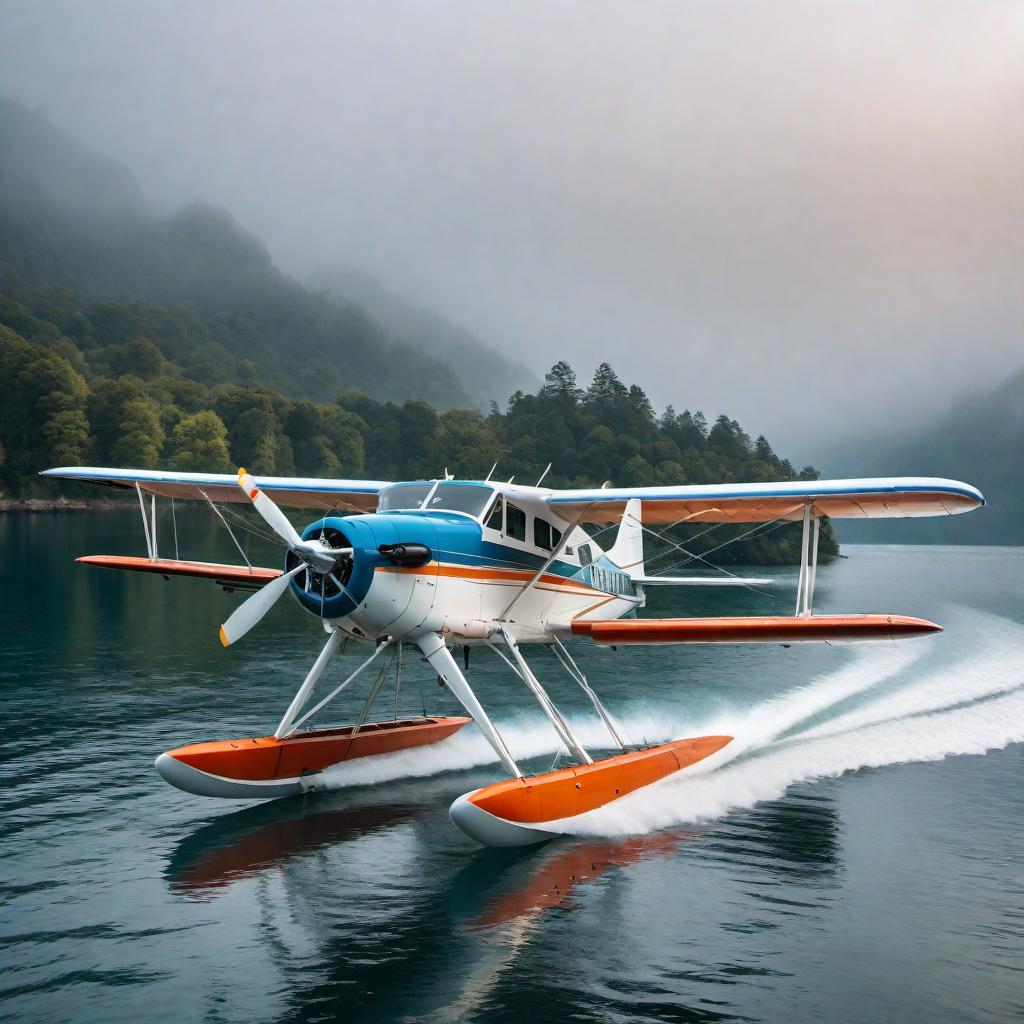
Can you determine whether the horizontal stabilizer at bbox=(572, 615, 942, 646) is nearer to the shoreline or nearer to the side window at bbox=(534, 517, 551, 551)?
the side window at bbox=(534, 517, 551, 551)

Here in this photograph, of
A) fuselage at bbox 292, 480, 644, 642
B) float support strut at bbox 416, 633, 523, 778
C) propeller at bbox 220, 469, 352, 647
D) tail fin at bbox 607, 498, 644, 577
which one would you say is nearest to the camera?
propeller at bbox 220, 469, 352, 647

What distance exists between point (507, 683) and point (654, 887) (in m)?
13.8

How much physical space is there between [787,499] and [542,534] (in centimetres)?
325

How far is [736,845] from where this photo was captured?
38.2 ft

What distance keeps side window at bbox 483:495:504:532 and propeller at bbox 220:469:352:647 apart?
2443mm

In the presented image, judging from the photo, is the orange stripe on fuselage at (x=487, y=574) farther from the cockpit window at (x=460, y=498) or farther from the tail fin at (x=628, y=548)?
the tail fin at (x=628, y=548)

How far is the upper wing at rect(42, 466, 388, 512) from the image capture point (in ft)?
47.6

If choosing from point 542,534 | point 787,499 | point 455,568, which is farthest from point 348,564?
point 787,499

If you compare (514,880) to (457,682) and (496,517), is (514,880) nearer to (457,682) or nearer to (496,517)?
(457,682)

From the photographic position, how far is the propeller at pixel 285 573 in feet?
32.6

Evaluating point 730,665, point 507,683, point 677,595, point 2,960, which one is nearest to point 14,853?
point 2,960

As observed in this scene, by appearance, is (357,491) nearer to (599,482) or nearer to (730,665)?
(730,665)

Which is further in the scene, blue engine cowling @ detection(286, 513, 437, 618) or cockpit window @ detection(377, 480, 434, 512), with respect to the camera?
cockpit window @ detection(377, 480, 434, 512)

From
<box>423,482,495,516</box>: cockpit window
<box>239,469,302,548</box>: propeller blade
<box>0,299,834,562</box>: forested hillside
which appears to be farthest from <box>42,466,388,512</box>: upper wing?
<box>0,299,834,562</box>: forested hillside
